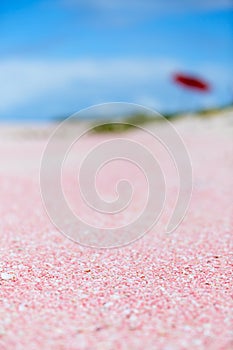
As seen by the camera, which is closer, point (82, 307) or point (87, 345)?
point (87, 345)

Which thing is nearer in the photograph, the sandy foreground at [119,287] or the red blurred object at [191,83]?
the sandy foreground at [119,287]

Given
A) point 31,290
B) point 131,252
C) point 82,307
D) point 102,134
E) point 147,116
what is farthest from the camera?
point 147,116

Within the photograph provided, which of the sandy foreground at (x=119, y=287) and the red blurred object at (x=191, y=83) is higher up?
the red blurred object at (x=191, y=83)

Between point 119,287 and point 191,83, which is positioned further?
point 191,83

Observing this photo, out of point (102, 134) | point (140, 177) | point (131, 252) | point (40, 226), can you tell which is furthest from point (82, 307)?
point (102, 134)

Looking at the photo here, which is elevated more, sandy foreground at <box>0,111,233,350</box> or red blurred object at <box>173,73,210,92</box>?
red blurred object at <box>173,73,210,92</box>

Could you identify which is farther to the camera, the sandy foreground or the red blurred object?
the red blurred object

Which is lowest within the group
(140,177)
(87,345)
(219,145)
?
(87,345)

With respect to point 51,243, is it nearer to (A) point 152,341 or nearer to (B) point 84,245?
(B) point 84,245
